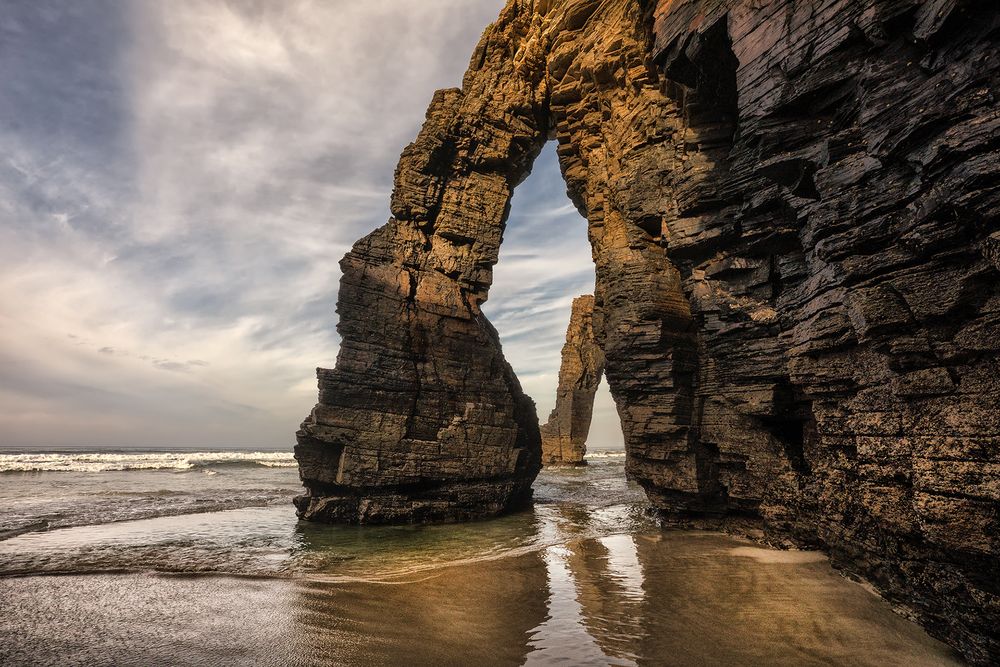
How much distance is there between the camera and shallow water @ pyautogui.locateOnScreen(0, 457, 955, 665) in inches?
227

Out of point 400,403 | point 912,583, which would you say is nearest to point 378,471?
point 400,403

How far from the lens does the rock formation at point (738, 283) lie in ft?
17.5

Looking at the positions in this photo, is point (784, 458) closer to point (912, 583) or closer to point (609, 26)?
point (912, 583)

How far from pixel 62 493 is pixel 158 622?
23351mm

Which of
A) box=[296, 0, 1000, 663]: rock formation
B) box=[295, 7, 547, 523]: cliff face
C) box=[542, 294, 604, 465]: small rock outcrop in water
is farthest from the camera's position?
box=[542, 294, 604, 465]: small rock outcrop in water

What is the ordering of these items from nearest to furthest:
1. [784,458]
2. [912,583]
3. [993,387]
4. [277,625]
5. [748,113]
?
[993,387]
[912,583]
[277,625]
[748,113]
[784,458]

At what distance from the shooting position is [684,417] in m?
13.7

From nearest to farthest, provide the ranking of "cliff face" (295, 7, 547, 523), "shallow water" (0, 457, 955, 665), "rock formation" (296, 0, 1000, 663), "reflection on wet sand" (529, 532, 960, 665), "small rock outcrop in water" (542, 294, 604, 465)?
1. "rock formation" (296, 0, 1000, 663)
2. "reflection on wet sand" (529, 532, 960, 665)
3. "shallow water" (0, 457, 955, 665)
4. "cliff face" (295, 7, 547, 523)
5. "small rock outcrop in water" (542, 294, 604, 465)

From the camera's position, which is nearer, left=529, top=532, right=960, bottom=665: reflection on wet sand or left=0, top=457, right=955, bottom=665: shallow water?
left=529, top=532, right=960, bottom=665: reflection on wet sand

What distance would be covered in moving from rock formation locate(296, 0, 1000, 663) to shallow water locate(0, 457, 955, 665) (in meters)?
1.34

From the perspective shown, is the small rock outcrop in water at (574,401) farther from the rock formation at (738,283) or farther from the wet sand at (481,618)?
the wet sand at (481,618)

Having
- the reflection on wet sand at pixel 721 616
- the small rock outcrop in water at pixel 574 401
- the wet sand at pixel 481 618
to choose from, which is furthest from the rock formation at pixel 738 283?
the small rock outcrop in water at pixel 574 401

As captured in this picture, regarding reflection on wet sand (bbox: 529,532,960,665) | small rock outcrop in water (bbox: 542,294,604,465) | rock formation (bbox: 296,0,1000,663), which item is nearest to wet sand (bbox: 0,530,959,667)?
reflection on wet sand (bbox: 529,532,960,665)

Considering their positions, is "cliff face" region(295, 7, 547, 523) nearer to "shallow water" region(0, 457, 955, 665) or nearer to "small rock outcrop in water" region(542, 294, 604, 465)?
"shallow water" region(0, 457, 955, 665)
